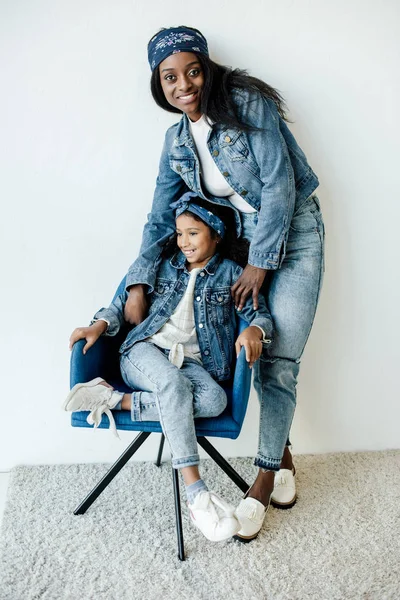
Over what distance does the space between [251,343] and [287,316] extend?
0.68 ft

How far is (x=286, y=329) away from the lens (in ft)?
6.66

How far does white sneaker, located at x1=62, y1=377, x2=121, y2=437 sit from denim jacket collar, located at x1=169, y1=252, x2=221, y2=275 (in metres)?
0.49

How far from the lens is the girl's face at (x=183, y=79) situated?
6.16 feet

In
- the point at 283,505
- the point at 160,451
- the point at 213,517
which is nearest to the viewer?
the point at 213,517

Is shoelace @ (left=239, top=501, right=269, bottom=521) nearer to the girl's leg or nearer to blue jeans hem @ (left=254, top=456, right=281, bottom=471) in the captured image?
blue jeans hem @ (left=254, top=456, right=281, bottom=471)

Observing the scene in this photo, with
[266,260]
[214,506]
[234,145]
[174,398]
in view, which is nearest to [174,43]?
[234,145]

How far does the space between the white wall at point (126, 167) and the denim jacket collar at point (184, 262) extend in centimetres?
22

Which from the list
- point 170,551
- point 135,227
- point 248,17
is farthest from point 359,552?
point 248,17

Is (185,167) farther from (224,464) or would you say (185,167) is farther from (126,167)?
(224,464)

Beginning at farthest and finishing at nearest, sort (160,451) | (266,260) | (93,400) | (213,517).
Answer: (160,451) < (266,260) < (93,400) < (213,517)

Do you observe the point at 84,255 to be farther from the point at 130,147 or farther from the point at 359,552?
the point at 359,552

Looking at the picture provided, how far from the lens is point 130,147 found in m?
2.21

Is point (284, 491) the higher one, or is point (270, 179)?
point (270, 179)

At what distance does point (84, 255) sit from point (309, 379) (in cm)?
99
